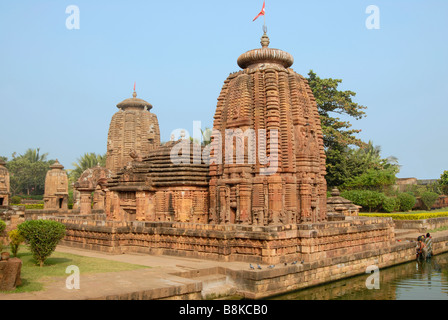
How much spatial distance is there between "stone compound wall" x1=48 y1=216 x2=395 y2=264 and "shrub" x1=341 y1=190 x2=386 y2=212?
594 inches

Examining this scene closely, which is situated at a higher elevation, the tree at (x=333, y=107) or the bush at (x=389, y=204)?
the tree at (x=333, y=107)

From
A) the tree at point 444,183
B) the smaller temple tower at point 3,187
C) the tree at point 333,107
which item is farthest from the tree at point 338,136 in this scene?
the smaller temple tower at point 3,187

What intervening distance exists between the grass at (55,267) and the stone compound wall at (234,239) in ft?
7.41

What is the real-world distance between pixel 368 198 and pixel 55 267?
25.5 metres

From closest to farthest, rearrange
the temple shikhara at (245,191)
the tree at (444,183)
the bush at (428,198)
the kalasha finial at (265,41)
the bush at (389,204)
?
the temple shikhara at (245,191) → the kalasha finial at (265,41) → the bush at (389,204) → the bush at (428,198) → the tree at (444,183)

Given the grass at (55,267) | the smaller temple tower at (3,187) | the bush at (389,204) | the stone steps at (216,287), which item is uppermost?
the smaller temple tower at (3,187)

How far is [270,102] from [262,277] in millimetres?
7271

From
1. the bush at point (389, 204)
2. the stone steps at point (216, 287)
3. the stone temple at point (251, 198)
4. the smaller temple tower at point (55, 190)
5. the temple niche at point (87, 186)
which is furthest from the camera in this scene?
the smaller temple tower at point (55, 190)

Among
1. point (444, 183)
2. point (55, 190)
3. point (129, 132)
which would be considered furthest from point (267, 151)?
point (444, 183)

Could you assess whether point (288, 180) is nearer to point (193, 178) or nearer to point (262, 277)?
point (193, 178)

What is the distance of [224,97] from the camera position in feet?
56.9

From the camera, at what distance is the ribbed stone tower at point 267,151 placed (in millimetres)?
15109

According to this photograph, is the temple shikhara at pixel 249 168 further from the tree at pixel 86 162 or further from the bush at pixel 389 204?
the tree at pixel 86 162

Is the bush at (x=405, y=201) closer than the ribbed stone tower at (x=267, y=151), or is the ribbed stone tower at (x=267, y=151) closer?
the ribbed stone tower at (x=267, y=151)
